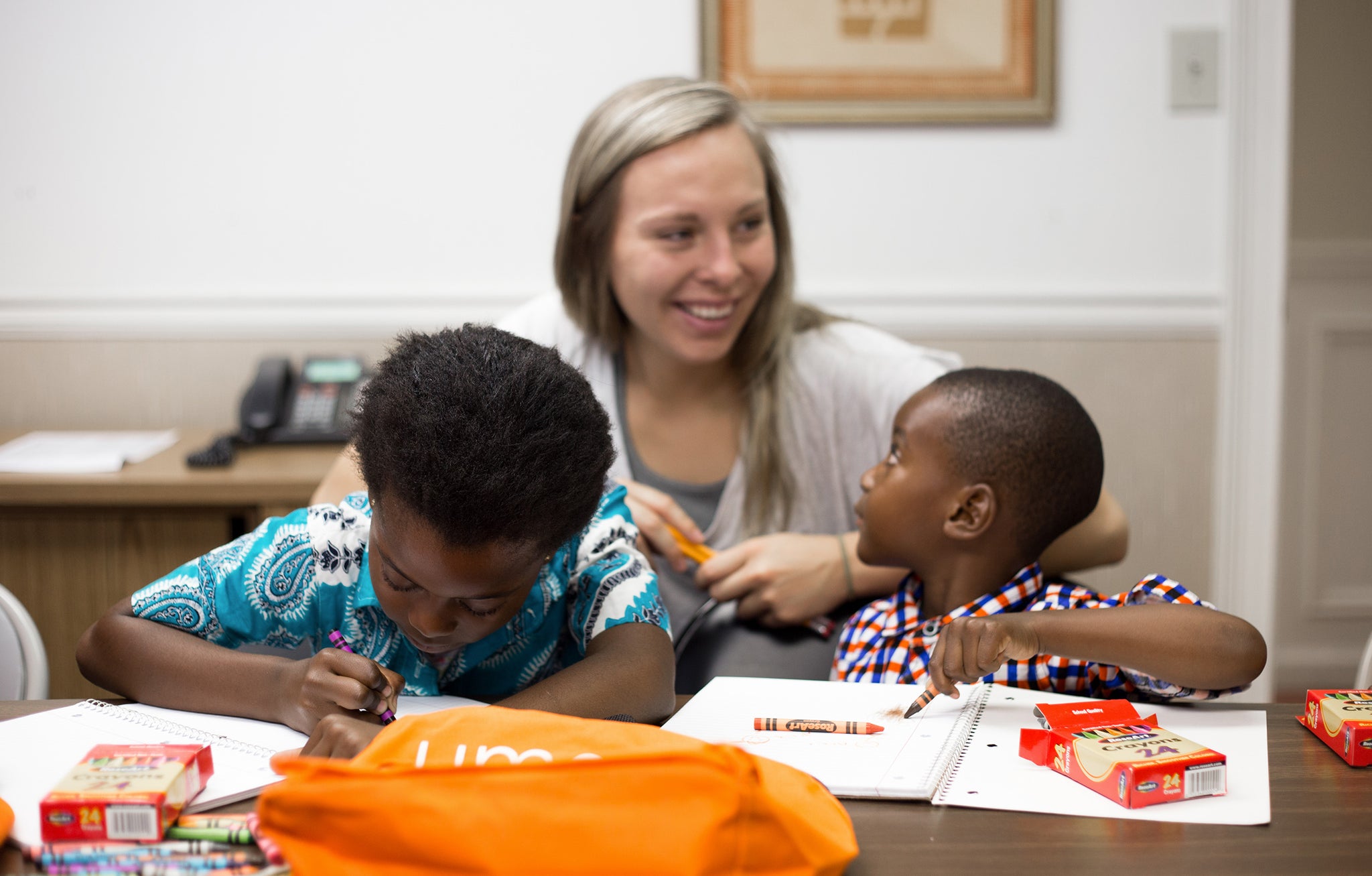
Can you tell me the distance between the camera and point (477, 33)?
2.27 m

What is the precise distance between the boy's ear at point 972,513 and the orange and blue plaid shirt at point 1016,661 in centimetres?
7

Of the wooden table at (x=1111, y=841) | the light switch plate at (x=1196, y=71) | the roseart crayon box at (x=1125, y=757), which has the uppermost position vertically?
the light switch plate at (x=1196, y=71)

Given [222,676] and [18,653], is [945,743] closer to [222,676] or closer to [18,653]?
[222,676]

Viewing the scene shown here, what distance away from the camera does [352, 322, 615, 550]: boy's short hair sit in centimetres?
83

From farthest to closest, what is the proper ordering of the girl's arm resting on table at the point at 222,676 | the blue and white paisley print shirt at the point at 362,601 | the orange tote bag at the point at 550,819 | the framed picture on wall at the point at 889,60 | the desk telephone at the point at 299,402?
the framed picture on wall at the point at 889,60 → the desk telephone at the point at 299,402 → the blue and white paisley print shirt at the point at 362,601 → the girl's arm resting on table at the point at 222,676 → the orange tote bag at the point at 550,819

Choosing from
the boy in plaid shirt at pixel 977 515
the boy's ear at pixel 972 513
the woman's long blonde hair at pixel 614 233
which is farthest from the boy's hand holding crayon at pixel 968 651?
the woman's long blonde hair at pixel 614 233

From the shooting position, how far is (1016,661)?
1045 mm

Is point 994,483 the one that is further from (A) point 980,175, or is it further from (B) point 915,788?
(A) point 980,175

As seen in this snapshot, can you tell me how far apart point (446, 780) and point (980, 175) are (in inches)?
80.0

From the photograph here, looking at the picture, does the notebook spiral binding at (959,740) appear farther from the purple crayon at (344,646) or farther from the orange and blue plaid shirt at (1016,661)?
the purple crayon at (344,646)

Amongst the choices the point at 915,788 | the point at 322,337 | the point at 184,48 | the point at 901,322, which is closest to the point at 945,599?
the point at 915,788

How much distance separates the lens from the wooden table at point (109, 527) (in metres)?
1.81

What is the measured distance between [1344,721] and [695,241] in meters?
1.00

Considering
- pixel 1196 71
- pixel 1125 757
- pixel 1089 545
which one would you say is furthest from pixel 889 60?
pixel 1125 757
